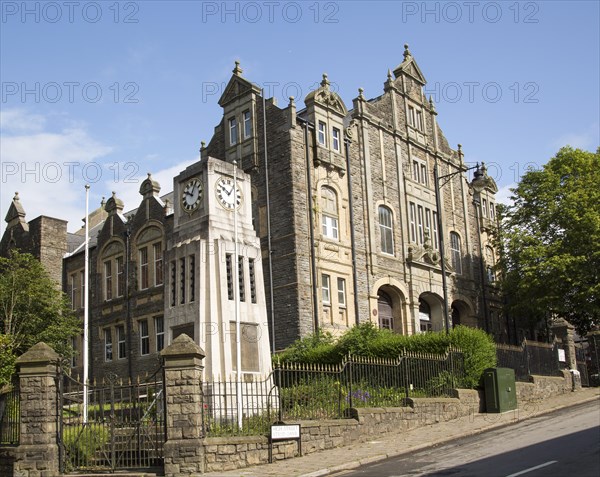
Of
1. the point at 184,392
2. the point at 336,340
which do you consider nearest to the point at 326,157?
the point at 336,340

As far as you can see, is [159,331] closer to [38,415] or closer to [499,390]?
[499,390]

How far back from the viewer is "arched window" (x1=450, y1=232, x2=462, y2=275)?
1626 inches

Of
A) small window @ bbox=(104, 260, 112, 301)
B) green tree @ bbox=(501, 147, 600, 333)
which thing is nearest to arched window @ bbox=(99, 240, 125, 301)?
small window @ bbox=(104, 260, 112, 301)

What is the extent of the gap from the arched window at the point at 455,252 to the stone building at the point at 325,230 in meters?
0.09

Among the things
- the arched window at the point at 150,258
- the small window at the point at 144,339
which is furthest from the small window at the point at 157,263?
the small window at the point at 144,339

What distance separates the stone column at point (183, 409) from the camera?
15.2 meters

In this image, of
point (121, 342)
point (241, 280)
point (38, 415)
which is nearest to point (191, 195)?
point (241, 280)

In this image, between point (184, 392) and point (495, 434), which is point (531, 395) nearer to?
point (495, 434)

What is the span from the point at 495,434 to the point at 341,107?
19.5 m

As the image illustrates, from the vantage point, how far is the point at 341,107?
3466 centimetres

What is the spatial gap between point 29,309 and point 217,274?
15.1 meters

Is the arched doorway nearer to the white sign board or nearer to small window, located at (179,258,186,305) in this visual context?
small window, located at (179,258,186,305)

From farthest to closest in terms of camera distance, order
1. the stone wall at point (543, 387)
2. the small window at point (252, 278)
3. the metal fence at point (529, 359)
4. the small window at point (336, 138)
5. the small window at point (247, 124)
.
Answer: the small window at point (336, 138) < the small window at point (247, 124) < the metal fence at point (529, 359) < the stone wall at point (543, 387) < the small window at point (252, 278)

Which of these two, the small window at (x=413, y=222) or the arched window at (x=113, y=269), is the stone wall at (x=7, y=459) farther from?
the small window at (x=413, y=222)
